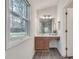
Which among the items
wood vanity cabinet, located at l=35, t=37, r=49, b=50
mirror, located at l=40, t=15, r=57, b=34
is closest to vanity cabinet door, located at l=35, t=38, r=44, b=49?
wood vanity cabinet, located at l=35, t=37, r=49, b=50

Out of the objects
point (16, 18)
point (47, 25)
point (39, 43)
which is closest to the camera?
point (16, 18)

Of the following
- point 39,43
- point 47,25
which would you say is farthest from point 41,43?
point 47,25

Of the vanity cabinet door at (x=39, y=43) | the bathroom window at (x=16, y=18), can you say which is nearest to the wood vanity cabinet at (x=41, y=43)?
the vanity cabinet door at (x=39, y=43)

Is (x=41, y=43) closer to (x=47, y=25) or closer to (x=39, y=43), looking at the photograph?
(x=39, y=43)

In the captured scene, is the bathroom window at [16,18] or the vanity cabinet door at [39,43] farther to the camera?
the vanity cabinet door at [39,43]

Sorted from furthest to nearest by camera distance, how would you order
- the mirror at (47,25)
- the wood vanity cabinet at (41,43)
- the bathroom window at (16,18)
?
1. the mirror at (47,25)
2. the wood vanity cabinet at (41,43)
3. the bathroom window at (16,18)

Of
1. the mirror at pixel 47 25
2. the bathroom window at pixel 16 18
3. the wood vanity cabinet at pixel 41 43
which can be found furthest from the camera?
the mirror at pixel 47 25

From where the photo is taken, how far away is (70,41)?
5062 millimetres

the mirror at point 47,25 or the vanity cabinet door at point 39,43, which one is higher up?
the mirror at point 47,25

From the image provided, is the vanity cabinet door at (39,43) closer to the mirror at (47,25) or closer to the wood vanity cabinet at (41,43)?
the wood vanity cabinet at (41,43)

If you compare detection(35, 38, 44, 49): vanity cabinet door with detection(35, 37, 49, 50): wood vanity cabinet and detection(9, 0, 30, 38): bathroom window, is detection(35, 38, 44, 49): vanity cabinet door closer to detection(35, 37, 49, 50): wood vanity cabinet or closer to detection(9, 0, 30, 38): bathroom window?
detection(35, 37, 49, 50): wood vanity cabinet

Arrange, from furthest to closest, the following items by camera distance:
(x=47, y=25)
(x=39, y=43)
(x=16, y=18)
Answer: (x=47, y=25) → (x=39, y=43) → (x=16, y=18)
